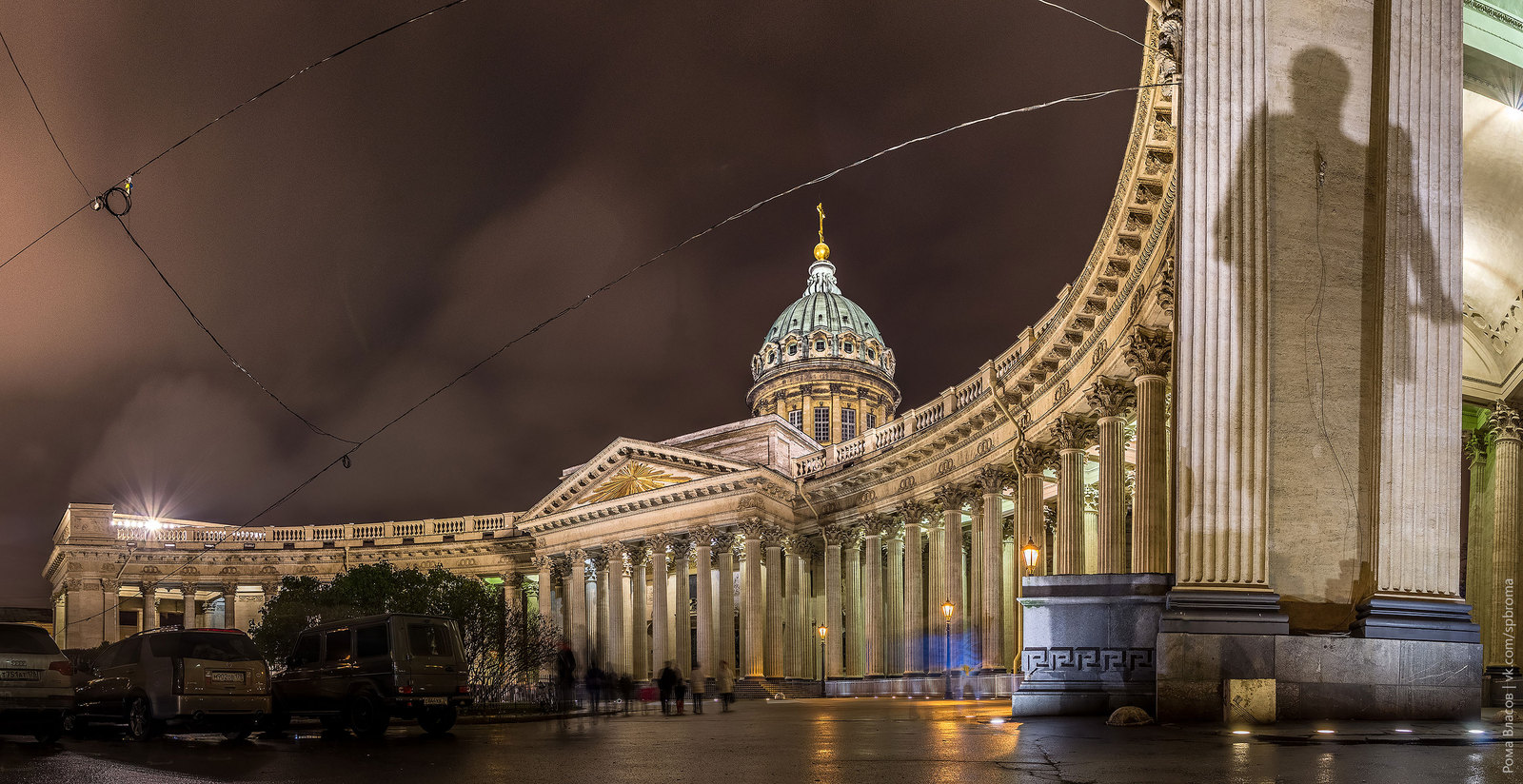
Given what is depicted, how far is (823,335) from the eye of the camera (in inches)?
3716

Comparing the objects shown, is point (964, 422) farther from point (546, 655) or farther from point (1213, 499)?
point (1213, 499)

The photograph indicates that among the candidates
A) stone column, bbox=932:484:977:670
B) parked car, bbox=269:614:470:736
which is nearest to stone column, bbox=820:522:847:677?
stone column, bbox=932:484:977:670

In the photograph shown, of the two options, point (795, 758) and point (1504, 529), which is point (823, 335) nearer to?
point (1504, 529)

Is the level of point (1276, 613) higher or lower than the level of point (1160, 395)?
lower

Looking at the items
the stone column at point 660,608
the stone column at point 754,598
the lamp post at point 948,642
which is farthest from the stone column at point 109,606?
the lamp post at point 948,642

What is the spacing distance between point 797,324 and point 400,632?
80.0m

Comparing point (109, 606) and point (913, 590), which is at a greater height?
point (913, 590)

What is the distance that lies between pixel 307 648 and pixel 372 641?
1.74m

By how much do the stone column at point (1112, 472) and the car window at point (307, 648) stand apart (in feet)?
58.8

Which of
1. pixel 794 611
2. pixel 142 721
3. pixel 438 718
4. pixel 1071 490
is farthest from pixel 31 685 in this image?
pixel 794 611

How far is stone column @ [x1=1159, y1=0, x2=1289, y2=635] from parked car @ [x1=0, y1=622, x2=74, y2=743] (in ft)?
47.5

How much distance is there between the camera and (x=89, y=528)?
233 ft

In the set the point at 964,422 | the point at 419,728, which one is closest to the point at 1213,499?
the point at 419,728

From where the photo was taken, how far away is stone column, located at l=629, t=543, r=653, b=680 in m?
60.8
